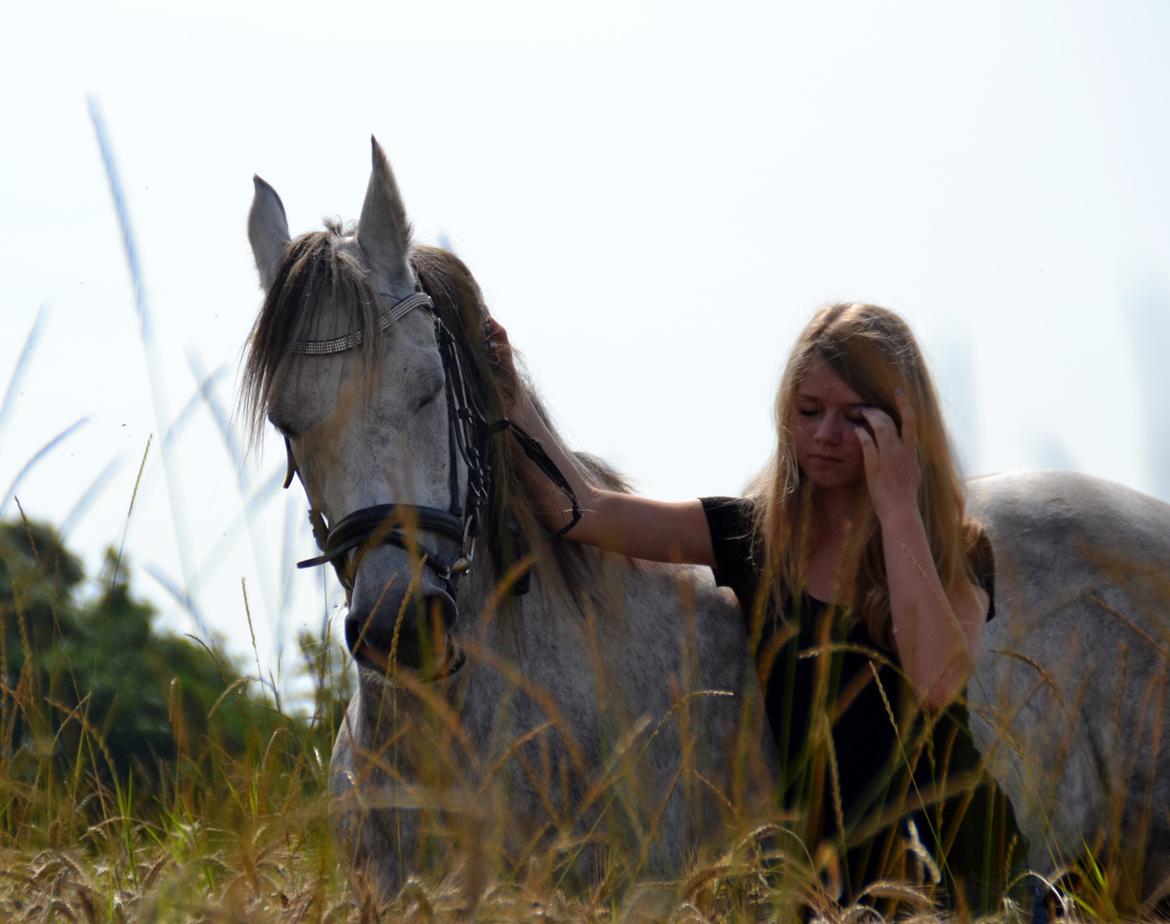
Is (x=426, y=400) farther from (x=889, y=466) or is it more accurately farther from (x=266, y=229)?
(x=889, y=466)

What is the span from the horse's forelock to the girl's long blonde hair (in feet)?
4.34

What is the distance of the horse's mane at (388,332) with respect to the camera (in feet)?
11.5

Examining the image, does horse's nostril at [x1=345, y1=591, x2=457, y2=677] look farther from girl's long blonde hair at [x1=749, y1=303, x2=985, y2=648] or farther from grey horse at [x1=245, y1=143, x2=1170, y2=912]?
girl's long blonde hair at [x1=749, y1=303, x2=985, y2=648]

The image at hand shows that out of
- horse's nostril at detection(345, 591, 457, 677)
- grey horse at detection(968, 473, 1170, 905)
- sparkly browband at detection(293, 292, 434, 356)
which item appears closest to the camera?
horse's nostril at detection(345, 591, 457, 677)

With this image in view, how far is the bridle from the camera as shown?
323 centimetres

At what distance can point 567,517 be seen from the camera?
13.3 ft

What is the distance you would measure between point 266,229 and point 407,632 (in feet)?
4.63

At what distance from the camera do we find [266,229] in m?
4.01

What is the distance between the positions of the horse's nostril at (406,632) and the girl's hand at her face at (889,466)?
1.26 meters

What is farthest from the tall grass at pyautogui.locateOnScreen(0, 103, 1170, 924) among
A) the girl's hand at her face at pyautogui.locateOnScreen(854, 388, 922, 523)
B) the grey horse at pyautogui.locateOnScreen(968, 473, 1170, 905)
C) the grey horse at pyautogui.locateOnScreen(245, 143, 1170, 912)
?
the grey horse at pyautogui.locateOnScreen(968, 473, 1170, 905)

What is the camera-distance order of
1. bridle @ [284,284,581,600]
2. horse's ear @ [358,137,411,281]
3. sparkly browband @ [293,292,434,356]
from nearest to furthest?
bridle @ [284,284,581,600] < sparkly browband @ [293,292,434,356] < horse's ear @ [358,137,411,281]

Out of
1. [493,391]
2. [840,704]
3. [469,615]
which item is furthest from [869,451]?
[469,615]

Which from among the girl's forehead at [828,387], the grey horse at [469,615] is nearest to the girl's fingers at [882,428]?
the girl's forehead at [828,387]

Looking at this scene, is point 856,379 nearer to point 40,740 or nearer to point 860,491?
point 860,491
